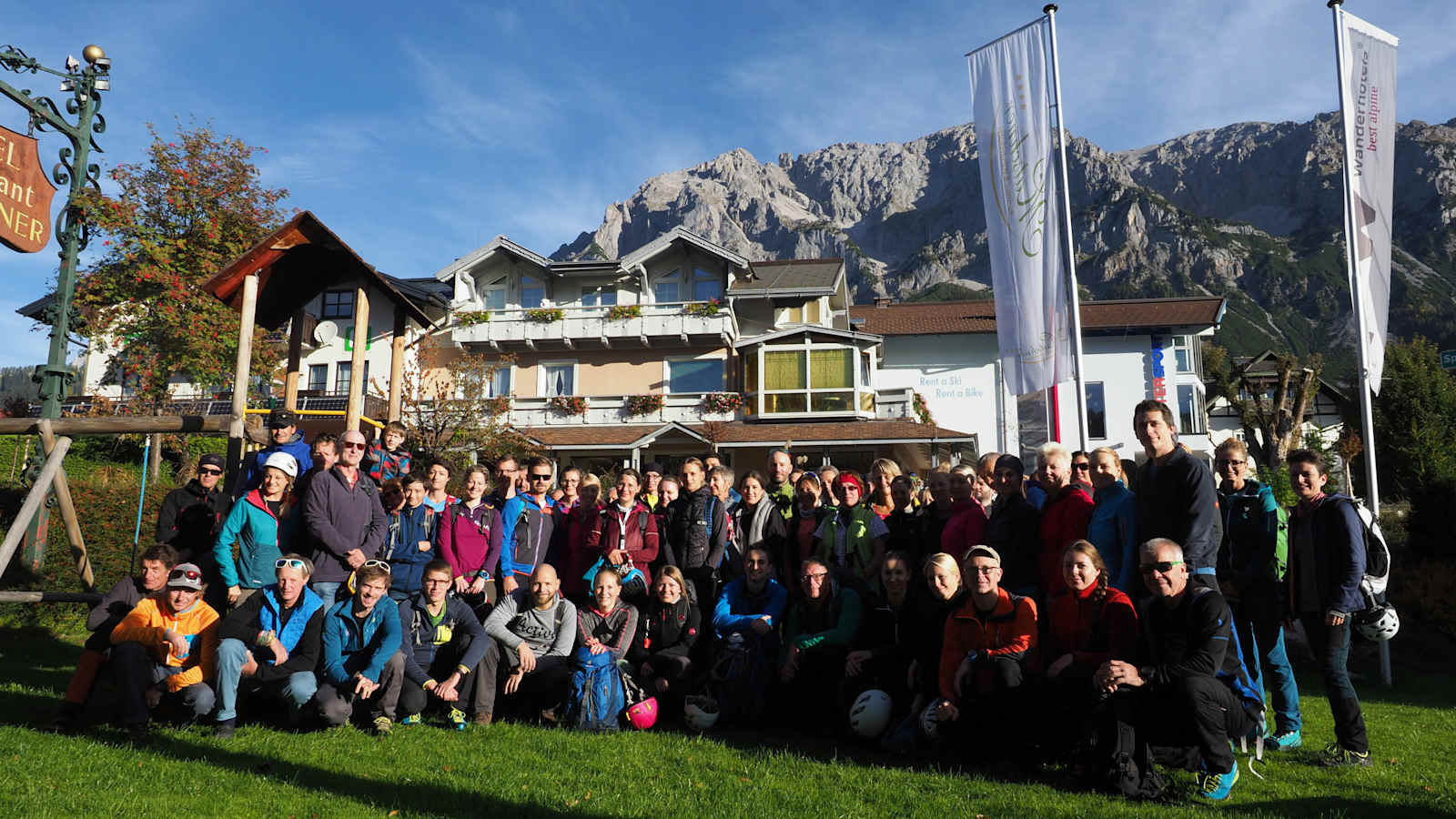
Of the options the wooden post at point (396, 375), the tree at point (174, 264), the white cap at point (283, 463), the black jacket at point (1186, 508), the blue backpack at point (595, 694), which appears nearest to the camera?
the black jacket at point (1186, 508)

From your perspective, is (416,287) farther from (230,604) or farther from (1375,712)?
(1375,712)

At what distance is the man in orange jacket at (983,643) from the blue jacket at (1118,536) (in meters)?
0.65

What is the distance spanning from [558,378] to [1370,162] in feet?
82.4

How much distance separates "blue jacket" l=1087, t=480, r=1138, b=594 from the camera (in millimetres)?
5543

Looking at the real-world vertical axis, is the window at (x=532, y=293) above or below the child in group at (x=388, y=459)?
above

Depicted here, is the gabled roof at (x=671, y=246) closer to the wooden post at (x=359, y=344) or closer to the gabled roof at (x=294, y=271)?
the gabled roof at (x=294, y=271)

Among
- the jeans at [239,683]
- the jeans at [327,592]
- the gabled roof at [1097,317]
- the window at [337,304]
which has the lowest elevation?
the jeans at [239,683]

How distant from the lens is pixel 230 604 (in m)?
6.55

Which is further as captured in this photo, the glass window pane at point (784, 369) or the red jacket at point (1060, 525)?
the glass window pane at point (784, 369)

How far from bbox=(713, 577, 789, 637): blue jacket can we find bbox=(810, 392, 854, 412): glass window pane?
2062 centimetres

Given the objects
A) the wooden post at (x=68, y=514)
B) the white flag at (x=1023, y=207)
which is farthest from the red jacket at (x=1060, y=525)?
the wooden post at (x=68, y=514)

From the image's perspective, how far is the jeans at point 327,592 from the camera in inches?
259

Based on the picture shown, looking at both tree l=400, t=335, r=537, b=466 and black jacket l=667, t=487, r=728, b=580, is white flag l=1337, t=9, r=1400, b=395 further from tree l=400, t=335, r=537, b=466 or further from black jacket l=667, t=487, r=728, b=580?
tree l=400, t=335, r=537, b=466

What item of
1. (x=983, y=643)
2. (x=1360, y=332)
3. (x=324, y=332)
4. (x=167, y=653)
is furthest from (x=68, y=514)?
(x=1360, y=332)
